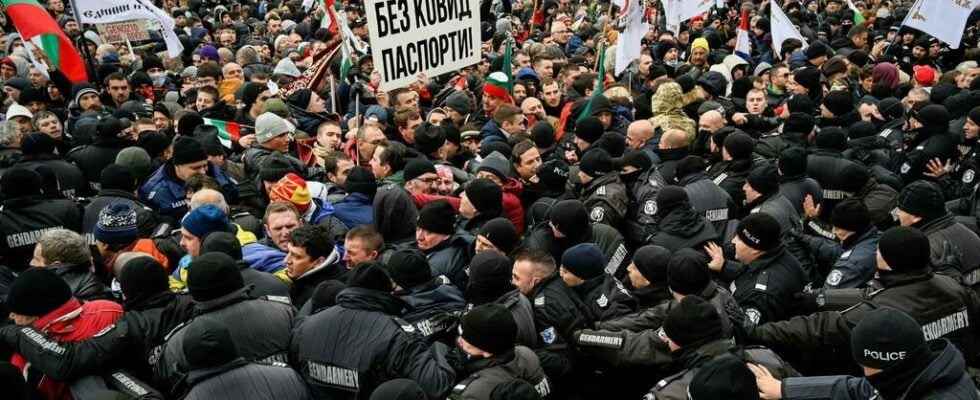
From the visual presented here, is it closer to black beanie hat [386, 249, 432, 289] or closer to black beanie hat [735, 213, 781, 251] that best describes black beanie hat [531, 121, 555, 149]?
black beanie hat [735, 213, 781, 251]

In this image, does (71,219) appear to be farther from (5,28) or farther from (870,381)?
(5,28)

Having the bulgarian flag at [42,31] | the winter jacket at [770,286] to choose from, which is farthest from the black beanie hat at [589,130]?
the bulgarian flag at [42,31]

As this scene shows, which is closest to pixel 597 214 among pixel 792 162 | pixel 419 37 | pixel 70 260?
pixel 792 162

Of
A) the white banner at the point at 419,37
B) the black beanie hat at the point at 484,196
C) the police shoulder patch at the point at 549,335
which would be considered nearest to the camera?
the police shoulder patch at the point at 549,335

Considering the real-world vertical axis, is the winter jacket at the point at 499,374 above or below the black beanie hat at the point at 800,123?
above

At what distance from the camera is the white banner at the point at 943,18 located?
12.0 metres

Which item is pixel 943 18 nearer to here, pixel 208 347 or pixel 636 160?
pixel 636 160

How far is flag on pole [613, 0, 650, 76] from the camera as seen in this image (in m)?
12.5

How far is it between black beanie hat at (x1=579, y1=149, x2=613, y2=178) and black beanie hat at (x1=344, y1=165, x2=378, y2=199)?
1960 millimetres

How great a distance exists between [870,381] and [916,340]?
366mm

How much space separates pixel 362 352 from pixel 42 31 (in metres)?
8.81

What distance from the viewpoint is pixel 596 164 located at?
25.8ft

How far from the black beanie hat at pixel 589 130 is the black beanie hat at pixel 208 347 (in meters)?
5.55

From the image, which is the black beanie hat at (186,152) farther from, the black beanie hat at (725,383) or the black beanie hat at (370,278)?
the black beanie hat at (725,383)
